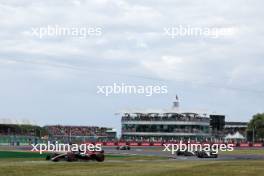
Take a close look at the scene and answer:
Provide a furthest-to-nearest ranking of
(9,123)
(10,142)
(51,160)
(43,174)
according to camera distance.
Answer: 1. (9,123)
2. (10,142)
3. (51,160)
4. (43,174)

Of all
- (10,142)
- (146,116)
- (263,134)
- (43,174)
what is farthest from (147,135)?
(43,174)

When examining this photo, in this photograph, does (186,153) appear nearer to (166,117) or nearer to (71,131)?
(71,131)

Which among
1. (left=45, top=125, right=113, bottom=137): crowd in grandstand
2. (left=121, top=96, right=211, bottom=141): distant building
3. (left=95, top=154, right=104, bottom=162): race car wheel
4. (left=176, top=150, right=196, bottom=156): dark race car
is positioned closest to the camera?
(left=95, top=154, right=104, bottom=162): race car wheel

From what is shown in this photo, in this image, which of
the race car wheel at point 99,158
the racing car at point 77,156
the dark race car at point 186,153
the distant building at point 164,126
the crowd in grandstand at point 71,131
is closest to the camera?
the racing car at point 77,156

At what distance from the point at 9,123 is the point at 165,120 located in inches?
1856

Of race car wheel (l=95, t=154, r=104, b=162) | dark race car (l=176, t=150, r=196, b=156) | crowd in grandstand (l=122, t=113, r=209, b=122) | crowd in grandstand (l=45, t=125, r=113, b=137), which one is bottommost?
dark race car (l=176, t=150, r=196, b=156)

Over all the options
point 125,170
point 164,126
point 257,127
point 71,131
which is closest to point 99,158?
point 125,170

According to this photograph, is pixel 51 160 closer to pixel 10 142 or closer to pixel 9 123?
pixel 10 142

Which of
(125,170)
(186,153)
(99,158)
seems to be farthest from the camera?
(186,153)

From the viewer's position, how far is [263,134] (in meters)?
191

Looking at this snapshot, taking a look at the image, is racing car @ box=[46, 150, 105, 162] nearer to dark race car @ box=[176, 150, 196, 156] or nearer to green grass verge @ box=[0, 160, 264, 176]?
green grass verge @ box=[0, 160, 264, 176]

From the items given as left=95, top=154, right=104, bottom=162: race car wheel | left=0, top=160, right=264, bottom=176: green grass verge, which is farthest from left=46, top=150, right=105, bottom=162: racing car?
left=0, top=160, right=264, bottom=176: green grass verge

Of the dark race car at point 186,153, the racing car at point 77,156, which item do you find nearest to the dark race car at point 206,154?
the dark race car at point 186,153

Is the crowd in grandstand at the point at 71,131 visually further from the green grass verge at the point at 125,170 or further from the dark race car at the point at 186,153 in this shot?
the green grass verge at the point at 125,170
